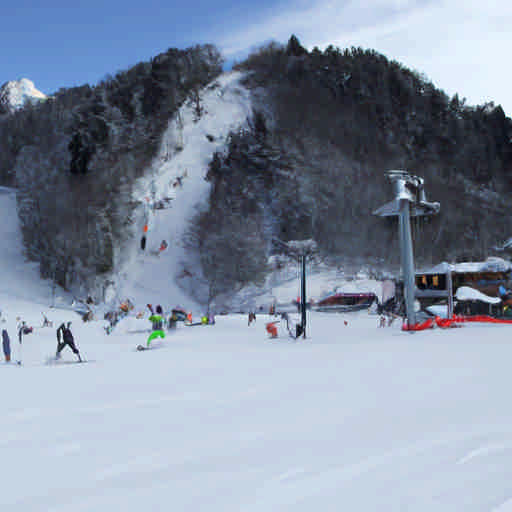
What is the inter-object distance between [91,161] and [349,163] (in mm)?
32524

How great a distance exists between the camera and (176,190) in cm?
5653

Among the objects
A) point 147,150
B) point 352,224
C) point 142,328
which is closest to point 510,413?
point 142,328

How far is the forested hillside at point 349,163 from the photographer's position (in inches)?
2048

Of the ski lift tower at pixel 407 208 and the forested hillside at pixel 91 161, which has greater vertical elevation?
the forested hillside at pixel 91 161

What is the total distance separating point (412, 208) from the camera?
19906mm

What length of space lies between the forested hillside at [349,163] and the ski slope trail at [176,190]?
9.42 ft

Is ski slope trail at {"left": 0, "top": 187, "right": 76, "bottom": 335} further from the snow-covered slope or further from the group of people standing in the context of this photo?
the snow-covered slope

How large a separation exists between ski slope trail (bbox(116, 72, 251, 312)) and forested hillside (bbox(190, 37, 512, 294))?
2872mm

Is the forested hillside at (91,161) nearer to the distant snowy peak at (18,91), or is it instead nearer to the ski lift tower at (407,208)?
the ski lift tower at (407,208)

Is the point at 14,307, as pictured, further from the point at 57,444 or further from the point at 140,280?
the point at 57,444

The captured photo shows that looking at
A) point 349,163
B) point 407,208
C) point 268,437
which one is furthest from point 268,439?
point 349,163

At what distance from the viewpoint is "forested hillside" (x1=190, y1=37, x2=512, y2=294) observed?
Answer: 52031mm

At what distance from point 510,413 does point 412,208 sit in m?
16.0

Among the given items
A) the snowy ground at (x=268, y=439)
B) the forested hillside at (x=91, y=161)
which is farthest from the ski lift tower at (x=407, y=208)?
the forested hillside at (x=91, y=161)
